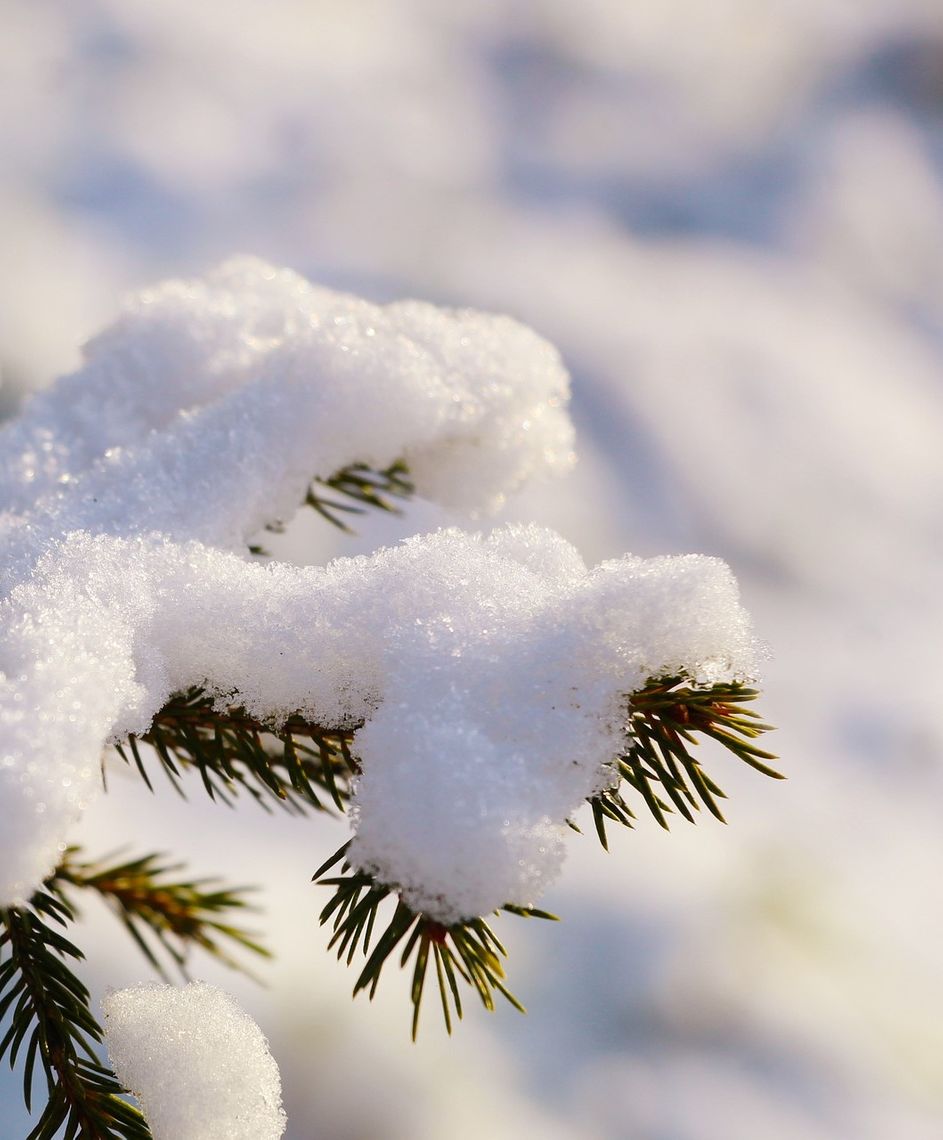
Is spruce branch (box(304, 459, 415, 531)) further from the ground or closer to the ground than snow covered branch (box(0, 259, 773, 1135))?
further from the ground

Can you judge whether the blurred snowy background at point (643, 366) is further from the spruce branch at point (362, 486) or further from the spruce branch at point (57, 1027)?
the spruce branch at point (57, 1027)

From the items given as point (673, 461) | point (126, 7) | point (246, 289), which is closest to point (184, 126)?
point (126, 7)

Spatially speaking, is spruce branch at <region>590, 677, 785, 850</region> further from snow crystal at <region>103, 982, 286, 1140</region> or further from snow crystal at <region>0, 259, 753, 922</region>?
snow crystal at <region>103, 982, 286, 1140</region>

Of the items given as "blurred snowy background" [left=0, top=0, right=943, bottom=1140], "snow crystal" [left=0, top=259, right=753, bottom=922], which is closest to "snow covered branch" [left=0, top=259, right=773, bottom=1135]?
"snow crystal" [left=0, top=259, right=753, bottom=922]

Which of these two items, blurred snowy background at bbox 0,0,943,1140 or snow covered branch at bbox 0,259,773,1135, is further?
blurred snowy background at bbox 0,0,943,1140

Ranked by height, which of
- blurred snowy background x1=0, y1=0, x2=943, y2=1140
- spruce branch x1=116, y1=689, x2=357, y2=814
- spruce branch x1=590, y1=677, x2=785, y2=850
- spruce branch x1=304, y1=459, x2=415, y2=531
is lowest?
spruce branch x1=116, y1=689, x2=357, y2=814

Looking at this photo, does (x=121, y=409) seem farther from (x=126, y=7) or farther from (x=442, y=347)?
(x=126, y=7)

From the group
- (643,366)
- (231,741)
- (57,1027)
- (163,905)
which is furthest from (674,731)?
(643,366)
